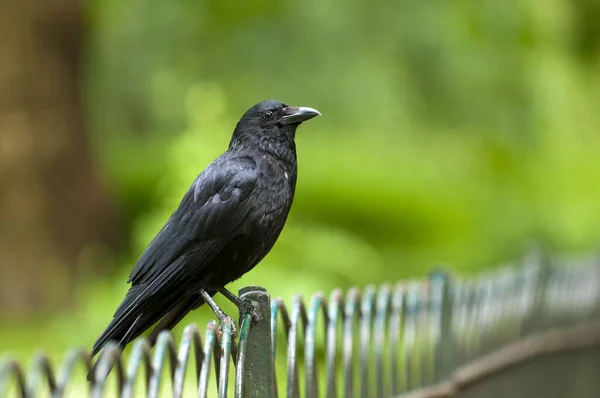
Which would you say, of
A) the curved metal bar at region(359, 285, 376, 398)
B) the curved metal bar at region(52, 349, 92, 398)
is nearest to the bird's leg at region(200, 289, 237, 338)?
the curved metal bar at region(359, 285, 376, 398)

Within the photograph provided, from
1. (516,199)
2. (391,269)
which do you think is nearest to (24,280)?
(391,269)

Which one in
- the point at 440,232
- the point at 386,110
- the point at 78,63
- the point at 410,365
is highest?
the point at 78,63

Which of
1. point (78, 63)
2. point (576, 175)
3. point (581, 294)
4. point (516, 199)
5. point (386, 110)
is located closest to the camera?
point (581, 294)

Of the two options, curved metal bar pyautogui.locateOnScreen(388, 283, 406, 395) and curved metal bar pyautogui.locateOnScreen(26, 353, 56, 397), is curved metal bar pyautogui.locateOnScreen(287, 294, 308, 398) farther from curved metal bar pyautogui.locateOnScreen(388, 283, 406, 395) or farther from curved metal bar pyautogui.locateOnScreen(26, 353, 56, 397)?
curved metal bar pyautogui.locateOnScreen(26, 353, 56, 397)

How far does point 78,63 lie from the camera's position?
23.2 feet

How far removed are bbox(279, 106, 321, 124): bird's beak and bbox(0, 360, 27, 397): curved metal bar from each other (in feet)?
5.67

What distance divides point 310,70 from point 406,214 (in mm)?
2378

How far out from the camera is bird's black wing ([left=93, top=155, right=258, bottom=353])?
239cm

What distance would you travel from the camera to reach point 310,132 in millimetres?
8812

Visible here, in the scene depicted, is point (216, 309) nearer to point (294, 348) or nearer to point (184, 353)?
point (294, 348)

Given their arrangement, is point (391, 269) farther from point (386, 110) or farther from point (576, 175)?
point (576, 175)

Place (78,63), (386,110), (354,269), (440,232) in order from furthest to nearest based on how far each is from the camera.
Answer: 1. (440,232)
2. (386,110)
3. (78,63)
4. (354,269)

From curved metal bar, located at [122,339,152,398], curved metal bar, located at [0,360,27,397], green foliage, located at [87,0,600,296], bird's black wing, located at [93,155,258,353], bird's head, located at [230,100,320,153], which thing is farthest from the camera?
green foliage, located at [87,0,600,296]

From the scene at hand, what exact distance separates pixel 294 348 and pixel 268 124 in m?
0.91
